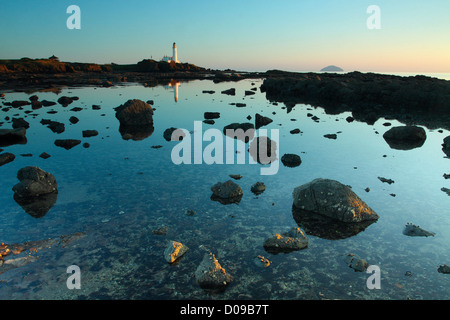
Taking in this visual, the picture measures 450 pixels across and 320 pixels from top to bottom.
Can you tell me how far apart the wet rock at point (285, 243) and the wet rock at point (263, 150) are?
791 cm

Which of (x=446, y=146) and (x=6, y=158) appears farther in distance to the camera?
(x=446, y=146)

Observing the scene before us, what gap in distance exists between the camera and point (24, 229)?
27.5ft

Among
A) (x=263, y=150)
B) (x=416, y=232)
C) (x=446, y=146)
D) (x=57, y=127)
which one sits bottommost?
(x=416, y=232)

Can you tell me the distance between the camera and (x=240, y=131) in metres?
21.9

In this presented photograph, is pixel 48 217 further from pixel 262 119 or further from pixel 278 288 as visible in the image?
pixel 262 119

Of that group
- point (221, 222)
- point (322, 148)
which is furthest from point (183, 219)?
point (322, 148)

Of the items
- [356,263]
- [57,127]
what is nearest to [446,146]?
[356,263]

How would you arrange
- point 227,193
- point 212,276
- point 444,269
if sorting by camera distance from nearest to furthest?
point 212,276 → point 444,269 → point 227,193

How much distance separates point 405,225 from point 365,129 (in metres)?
18.2

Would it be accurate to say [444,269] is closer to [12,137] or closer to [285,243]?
[285,243]

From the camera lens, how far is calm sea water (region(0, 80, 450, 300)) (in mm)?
6348

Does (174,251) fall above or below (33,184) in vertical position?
below

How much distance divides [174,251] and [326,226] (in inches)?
197

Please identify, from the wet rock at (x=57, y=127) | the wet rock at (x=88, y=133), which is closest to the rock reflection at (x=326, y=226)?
the wet rock at (x=88, y=133)
